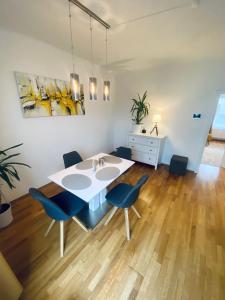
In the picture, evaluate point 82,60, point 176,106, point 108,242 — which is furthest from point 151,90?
point 108,242

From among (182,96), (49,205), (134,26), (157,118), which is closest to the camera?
(49,205)

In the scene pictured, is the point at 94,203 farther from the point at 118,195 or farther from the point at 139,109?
the point at 139,109

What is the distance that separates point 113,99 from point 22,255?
4082mm

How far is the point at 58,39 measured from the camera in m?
2.14

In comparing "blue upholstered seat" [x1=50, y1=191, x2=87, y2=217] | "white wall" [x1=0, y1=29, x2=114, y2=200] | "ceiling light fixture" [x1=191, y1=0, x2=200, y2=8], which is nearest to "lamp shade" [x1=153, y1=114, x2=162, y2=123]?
"white wall" [x1=0, y1=29, x2=114, y2=200]

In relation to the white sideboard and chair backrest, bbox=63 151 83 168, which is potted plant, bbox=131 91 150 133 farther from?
chair backrest, bbox=63 151 83 168

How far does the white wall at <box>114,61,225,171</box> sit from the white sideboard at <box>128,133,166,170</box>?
0.47 metres

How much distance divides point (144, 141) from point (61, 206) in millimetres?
2569

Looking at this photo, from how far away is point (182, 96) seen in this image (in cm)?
321

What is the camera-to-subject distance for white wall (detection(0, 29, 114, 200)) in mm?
1969

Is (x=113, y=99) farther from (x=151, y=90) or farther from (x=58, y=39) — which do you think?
(x=58, y=39)

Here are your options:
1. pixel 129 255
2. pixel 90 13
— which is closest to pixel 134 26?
pixel 90 13

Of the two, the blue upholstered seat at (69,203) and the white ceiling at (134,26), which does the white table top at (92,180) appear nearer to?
the blue upholstered seat at (69,203)

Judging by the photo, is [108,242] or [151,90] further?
[151,90]
